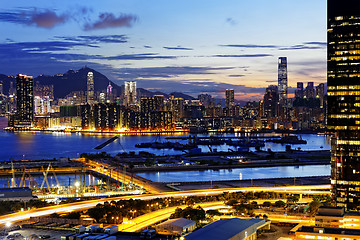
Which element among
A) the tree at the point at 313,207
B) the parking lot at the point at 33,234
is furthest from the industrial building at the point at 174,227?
the tree at the point at 313,207

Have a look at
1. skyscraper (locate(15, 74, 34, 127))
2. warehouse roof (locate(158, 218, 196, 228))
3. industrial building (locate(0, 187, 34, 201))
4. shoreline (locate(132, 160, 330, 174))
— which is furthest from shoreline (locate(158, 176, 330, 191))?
skyscraper (locate(15, 74, 34, 127))

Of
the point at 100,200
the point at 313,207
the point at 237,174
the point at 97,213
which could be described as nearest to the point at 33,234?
the point at 97,213

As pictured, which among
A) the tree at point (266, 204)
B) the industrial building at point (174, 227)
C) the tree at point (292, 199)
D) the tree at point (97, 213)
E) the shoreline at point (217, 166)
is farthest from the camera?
the shoreline at point (217, 166)

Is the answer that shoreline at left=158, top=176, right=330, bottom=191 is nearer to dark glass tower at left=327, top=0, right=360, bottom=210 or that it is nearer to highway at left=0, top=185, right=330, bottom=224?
highway at left=0, top=185, right=330, bottom=224

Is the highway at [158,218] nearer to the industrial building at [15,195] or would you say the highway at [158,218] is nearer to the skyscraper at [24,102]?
the industrial building at [15,195]

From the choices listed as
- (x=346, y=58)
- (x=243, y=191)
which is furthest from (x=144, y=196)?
(x=346, y=58)

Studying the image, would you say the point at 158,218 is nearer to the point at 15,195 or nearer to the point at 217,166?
the point at 15,195

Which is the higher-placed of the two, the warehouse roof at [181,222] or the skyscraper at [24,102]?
the skyscraper at [24,102]
